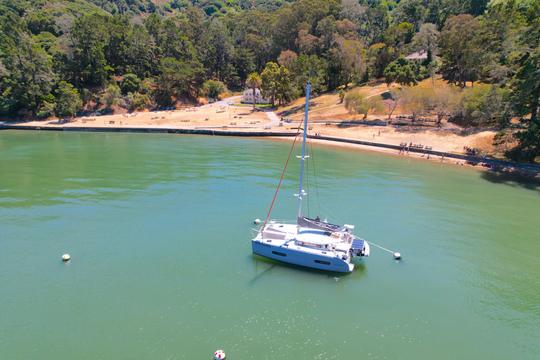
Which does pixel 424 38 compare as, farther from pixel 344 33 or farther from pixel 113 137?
pixel 113 137

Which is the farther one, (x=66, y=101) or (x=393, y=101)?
(x=66, y=101)

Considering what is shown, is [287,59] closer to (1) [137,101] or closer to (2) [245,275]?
(1) [137,101]

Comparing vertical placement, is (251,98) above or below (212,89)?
below

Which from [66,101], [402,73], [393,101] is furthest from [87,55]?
[402,73]

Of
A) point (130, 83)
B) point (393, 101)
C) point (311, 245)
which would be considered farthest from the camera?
point (130, 83)

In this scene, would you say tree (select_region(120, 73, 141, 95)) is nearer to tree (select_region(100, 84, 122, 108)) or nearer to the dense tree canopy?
the dense tree canopy

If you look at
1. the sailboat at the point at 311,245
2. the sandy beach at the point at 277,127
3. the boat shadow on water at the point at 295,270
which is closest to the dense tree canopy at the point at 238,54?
the sandy beach at the point at 277,127
